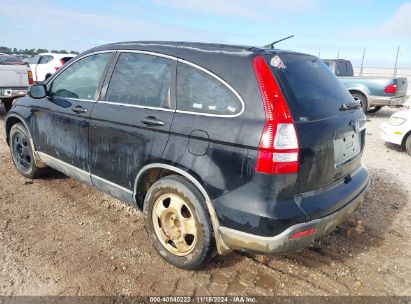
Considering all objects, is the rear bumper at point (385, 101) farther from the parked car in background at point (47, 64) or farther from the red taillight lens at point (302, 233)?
the parked car in background at point (47, 64)

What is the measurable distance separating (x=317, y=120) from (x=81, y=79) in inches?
99.3

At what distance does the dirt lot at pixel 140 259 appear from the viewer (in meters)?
2.72

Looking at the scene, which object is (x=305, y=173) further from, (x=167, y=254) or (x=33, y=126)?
(x=33, y=126)

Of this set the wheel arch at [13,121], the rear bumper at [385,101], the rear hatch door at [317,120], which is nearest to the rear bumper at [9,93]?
the wheel arch at [13,121]

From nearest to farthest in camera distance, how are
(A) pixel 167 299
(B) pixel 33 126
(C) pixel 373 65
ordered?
1. (A) pixel 167 299
2. (B) pixel 33 126
3. (C) pixel 373 65

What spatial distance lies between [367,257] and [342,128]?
4.33ft

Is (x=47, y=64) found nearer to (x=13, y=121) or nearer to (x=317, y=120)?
(x=13, y=121)

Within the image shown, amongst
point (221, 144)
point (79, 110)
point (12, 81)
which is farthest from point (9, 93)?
point (221, 144)

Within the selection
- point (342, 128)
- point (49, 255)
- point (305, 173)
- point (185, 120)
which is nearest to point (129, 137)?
point (185, 120)

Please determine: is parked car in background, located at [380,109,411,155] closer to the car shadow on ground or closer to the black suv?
the car shadow on ground

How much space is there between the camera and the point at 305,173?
239cm

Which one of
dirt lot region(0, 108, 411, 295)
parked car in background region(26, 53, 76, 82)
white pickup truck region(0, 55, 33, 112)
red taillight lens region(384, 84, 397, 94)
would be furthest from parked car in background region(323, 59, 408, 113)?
parked car in background region(26, 53, 76, 82)

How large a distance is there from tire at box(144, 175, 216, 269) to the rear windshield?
0.97m

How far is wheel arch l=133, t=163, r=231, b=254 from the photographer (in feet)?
8.34
